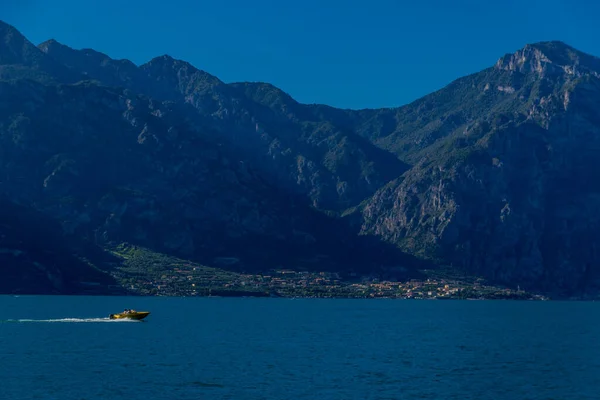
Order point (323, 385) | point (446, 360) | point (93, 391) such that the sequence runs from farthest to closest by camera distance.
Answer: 1. point (446, 360)
2. point (323, 385)
3. point (93, 391)

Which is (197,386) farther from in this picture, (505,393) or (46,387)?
(505,393)

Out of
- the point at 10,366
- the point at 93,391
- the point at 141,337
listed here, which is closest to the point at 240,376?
the point at 93,391

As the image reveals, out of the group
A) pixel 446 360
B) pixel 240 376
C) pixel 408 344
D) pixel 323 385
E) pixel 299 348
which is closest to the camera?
pixel 323 385

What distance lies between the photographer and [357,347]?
583ft

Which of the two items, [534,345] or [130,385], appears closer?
[130,385]

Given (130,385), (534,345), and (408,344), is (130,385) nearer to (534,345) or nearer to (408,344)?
(408,344)

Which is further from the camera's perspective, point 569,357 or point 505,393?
point 569,357

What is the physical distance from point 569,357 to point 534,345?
24.8 m

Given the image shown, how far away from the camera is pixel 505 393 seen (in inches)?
4628

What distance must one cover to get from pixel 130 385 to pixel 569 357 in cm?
8934

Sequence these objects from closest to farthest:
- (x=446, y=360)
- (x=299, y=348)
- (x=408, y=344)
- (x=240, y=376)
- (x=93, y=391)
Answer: (x=93, y=391), (x=240, y=376), (x=446, y=360), (x=299, y=348), (x=408, y=344)

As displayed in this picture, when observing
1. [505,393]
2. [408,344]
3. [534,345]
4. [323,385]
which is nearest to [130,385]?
[323,385]

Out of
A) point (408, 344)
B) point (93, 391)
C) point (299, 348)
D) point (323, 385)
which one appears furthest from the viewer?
Answer: point (408, 344)

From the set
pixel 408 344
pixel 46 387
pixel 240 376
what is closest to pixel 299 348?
pixel 408 344
